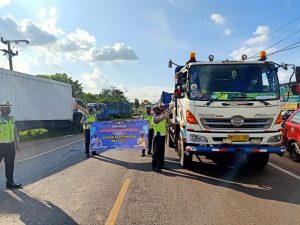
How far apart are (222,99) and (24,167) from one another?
5.96m

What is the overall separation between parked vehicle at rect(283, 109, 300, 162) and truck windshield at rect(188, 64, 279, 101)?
2.82 meters

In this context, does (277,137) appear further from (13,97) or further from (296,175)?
(13,97)

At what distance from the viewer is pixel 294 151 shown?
11875mm

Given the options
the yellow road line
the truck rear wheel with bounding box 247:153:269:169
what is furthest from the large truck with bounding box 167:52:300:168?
the yellow road line

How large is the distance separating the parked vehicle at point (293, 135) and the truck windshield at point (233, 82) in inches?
111

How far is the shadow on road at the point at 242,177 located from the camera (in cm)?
764

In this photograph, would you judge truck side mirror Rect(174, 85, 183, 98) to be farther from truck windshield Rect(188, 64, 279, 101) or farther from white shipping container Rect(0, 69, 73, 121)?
white shipping container Rect(0, 69, 73, 121)

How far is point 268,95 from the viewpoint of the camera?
917cm

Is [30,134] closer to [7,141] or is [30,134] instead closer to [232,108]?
[7,141]

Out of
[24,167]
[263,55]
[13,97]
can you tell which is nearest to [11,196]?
[24,167]

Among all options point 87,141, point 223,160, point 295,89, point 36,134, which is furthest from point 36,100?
point 295,89

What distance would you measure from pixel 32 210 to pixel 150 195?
2.09m

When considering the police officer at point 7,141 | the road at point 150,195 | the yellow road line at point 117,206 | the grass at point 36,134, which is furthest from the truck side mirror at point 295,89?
the grass at point 36,134

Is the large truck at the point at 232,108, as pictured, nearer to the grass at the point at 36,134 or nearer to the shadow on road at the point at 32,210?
the shadow on road at the point at 32,210
